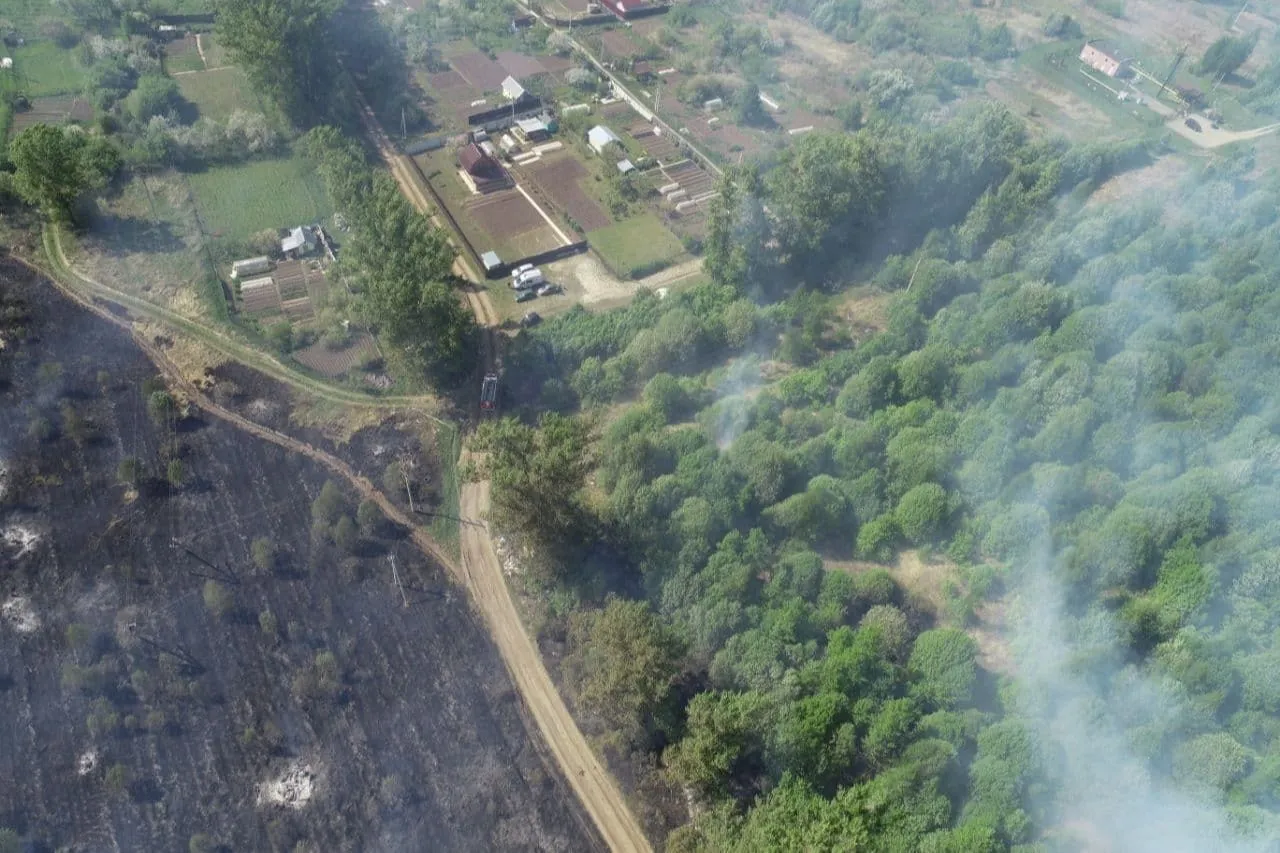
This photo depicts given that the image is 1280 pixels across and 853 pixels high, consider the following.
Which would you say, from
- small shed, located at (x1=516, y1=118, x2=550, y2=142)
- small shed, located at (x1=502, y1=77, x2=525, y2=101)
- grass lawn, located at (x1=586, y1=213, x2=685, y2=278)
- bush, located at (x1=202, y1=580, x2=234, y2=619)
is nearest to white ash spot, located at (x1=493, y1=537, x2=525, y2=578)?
bush, located at (x1=202, y1=580, x2=234, y2=619)

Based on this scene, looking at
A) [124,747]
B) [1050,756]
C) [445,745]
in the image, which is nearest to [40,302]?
[124,747]

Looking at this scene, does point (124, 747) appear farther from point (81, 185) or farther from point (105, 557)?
point (81, 185)

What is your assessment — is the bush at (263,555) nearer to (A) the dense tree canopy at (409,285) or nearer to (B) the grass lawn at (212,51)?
(A) the dense tree canopy at (409,285)

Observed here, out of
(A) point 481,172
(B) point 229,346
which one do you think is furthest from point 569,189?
(B) point 229,346

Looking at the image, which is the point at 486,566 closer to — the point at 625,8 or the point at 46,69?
the point at 46,69

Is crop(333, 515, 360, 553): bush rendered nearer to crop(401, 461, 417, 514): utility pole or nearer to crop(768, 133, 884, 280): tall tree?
crop(401, 461, 417, 514): utility pole

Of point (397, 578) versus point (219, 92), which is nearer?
point (397, 578)
